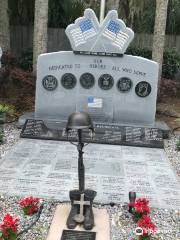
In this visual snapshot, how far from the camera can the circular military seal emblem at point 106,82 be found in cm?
882

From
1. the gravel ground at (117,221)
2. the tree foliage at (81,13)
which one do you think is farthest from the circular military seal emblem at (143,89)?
the tree foliage at (81,13)

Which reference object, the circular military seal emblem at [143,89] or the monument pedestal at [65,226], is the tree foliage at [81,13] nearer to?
the circular military seal emblem at [143,89]

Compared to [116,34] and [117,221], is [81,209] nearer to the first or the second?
[117,221]

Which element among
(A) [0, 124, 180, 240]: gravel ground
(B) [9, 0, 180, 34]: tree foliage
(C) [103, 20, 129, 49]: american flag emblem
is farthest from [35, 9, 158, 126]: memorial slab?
(B) [9, 0, 180, 34]: tree foliage

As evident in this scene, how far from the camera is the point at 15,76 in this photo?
10.5m

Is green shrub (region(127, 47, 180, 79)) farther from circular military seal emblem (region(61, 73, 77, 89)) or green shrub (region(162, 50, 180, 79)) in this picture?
circular military seal emblem (region(61, 73, 77, 89))

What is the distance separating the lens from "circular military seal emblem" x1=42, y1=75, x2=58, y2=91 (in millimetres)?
8891

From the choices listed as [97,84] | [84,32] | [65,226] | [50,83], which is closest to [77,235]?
[65,226]

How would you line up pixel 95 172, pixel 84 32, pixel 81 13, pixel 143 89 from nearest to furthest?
pixel 95 172 → pixel 84 32 → pixel 143 89 → pixel 81 13

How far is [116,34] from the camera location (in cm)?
856

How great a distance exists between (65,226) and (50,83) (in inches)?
197

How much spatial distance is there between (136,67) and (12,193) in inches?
186

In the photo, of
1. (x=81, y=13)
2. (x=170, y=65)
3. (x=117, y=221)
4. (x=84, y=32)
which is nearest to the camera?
(x=117, y=221)

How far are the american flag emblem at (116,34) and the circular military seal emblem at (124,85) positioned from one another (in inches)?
32.5
